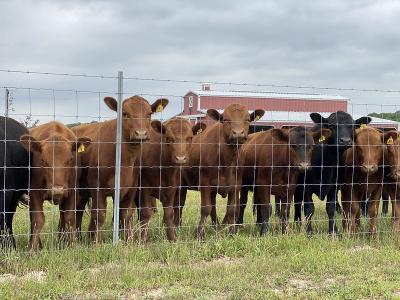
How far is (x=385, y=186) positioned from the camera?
10367 millimetres

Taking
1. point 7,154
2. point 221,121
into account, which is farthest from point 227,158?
point 7,154

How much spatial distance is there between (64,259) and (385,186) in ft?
20.1

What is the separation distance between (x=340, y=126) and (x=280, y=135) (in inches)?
42.8

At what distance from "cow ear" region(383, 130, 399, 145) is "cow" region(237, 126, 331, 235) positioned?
98 centimetres

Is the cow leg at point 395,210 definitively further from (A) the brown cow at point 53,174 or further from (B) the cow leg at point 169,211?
(A) the brown cow at point 53,174

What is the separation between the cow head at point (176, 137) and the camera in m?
8.89

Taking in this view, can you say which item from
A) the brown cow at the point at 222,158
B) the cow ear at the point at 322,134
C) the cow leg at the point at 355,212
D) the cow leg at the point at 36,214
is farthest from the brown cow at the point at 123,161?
the cow leg at the point at 355,212

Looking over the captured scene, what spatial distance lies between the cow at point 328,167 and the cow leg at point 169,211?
2.45 m

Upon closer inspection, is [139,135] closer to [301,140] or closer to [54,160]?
[54,160]

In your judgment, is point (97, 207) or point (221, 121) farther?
point (221, 121)

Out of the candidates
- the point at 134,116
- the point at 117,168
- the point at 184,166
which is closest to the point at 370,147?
the point at 184,166

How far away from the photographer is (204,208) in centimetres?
949

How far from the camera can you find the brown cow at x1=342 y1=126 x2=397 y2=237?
9.67m

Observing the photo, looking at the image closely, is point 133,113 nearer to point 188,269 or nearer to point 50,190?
point 50,190
